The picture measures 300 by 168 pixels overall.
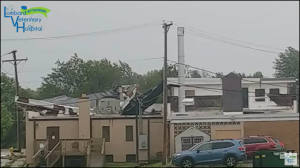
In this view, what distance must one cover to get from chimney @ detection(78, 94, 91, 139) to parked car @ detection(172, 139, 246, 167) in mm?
13482

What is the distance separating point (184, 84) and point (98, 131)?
966 centimetres

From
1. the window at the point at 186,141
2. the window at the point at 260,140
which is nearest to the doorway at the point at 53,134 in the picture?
the window at the point at 186,141

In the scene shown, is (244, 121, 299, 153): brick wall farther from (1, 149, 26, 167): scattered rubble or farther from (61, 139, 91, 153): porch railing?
(1, 149, 26, 167): scattered rubble

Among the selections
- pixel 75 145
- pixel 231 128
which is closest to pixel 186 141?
pixel 231 128

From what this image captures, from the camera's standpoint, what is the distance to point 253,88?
4384 cm

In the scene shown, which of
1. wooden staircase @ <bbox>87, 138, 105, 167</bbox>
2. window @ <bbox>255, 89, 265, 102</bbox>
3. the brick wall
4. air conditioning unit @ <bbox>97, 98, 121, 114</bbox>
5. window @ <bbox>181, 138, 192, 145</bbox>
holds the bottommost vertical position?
wooden staircase @ <bbox>87, 138, 105, 167</bbox>

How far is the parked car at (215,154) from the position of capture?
2555cm

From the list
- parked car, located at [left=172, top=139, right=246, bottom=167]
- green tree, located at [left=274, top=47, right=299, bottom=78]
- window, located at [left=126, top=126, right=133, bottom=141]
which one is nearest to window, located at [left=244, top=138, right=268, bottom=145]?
parked car, located at [left=172, top=139, right=246, bottom=167]

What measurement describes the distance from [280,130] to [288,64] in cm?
3095

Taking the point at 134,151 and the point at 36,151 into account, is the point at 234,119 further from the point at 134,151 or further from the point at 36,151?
the point at 36,151

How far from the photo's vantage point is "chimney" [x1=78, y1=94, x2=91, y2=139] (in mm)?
38375

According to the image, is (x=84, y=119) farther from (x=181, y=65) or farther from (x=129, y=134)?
(x=181, y=65)

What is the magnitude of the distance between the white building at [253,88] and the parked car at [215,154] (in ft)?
47.2

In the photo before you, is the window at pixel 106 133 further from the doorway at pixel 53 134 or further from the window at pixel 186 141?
the window at pixel 186 141
